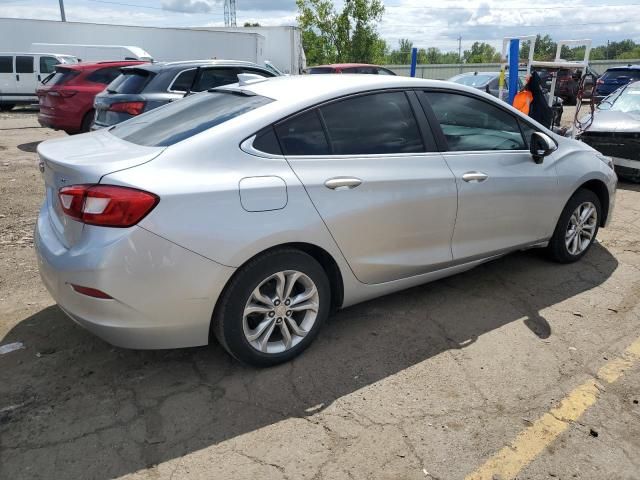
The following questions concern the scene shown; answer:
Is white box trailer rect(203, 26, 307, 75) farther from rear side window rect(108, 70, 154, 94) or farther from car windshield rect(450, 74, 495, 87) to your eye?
rear side window rect(108, 70, 154, 94)

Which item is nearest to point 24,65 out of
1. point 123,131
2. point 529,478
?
point 123,131

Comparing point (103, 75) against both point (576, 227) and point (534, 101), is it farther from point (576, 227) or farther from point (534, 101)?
point (576, 227)

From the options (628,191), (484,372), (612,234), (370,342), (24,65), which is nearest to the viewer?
(484,372)

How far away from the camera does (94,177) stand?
266 centimetres

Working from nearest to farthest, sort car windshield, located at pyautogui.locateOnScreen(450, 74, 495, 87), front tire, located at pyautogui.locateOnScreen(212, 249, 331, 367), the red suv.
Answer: front tire, located at pyautogui.locateOnScreen(212, 249, 331, 367), the red suv, car windshield, located at pyautogui.locateOnScreen(450, 74, 495, 87)

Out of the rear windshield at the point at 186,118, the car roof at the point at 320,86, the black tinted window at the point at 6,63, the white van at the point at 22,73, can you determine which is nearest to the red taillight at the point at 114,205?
the rear windshield at the point at 186,118

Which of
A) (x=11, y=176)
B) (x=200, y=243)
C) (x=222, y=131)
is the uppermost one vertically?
(x=222, y=131)

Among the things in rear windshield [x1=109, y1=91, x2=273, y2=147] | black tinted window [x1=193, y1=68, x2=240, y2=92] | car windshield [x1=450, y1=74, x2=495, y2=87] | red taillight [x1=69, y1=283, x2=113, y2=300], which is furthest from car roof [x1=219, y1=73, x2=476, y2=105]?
car windshield [x1=450, y1=74, x2=495, y2=87]

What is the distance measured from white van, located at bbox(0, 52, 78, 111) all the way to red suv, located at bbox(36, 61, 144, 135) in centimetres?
854

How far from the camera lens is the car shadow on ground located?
2.52 meters

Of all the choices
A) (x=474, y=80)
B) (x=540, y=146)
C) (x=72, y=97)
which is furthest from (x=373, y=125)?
(x=474, y=80)

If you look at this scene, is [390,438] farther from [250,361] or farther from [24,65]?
[24,65]

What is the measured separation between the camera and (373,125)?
3.43 m

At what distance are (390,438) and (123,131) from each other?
8.02ft
